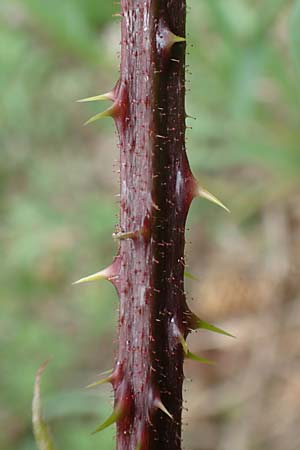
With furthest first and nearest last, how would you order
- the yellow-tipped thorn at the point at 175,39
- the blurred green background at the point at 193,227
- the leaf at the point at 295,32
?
the blurred green background at the point at 193,227 → the leaf at the point at 295,32 → the yellow-tipped thorn at the point at 175,39

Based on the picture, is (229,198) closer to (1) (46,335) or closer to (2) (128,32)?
(1) (46,335)

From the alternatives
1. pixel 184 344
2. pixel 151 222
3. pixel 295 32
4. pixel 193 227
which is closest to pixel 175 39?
pixel 151 222

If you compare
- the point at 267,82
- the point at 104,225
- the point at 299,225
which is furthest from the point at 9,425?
the point at 267,82

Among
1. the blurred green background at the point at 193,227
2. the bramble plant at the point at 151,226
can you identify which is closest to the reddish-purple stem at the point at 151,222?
the bramble plant at the point at 151,226

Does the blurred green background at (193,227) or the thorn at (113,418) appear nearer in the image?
the thorn at (113,418)

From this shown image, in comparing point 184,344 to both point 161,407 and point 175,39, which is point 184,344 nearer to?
point 161,407

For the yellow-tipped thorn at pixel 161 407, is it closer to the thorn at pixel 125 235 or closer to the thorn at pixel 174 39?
the thorn at pixel 125 235
